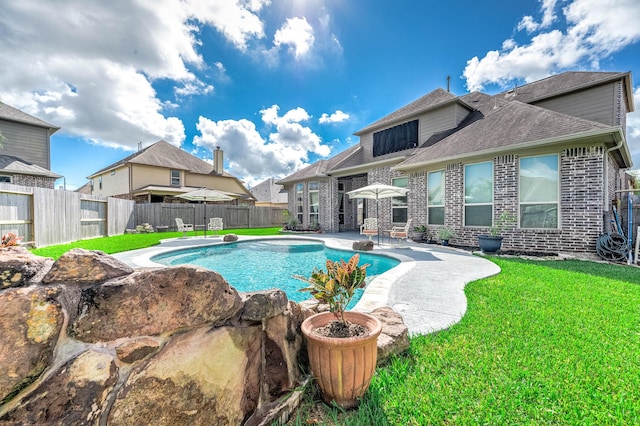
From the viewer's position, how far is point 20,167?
1614 cm

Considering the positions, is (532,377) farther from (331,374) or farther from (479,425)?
(331,374)

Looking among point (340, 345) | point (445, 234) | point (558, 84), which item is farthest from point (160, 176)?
point (558, 84)

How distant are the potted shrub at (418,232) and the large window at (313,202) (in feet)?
23.8

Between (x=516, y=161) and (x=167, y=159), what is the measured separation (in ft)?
84.6

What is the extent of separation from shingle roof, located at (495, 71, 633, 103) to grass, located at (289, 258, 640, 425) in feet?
36.7

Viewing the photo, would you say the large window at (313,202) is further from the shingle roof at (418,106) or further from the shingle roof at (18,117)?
the shingle roof at (18,117)

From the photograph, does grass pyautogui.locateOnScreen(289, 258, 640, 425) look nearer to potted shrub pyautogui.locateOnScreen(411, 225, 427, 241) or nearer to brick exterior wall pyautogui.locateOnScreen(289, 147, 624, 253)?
brick exterior wall pyautogui.locateOnScreen(289, 147, 624, 253)

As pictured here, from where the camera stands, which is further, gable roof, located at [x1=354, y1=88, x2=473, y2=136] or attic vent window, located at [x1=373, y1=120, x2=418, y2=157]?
attic vent window, located at [x1=373, y1=120, x2=418, y2=157]

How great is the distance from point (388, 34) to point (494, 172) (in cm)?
671

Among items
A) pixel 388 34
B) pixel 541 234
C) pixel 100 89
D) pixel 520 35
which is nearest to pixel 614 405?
pixel 541 234

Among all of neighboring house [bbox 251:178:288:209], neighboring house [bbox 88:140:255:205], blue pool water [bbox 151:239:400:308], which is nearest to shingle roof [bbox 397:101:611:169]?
blue pool water [bbox 151:239:400:308]

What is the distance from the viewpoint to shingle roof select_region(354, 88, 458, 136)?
42.7 ft

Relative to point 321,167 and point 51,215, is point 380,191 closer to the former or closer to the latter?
point 321,167

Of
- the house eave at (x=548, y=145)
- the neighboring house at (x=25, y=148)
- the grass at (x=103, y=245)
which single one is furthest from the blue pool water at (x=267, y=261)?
the neighboring house at (x=25, y=148)
